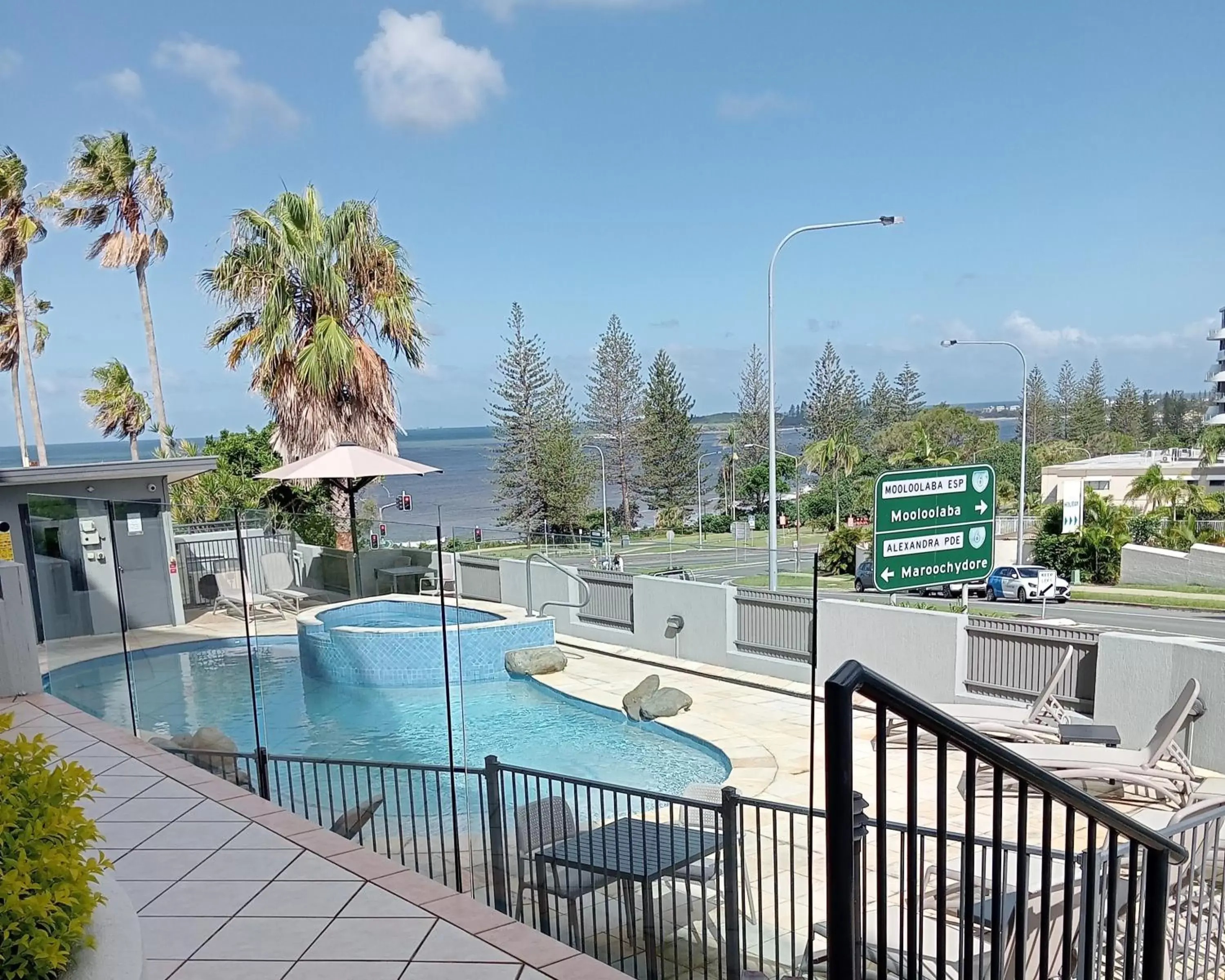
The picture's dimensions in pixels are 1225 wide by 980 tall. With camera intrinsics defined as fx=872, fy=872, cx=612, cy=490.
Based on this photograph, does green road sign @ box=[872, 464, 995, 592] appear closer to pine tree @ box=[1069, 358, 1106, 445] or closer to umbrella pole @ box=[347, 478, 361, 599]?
umbrella pole @ box=[347, 478, 361, 599]

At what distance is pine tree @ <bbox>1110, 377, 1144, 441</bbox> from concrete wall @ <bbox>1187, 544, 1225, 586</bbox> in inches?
2515

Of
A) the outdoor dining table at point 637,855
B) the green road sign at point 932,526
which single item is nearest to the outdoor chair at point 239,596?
the outdoor dining table at point 637,855

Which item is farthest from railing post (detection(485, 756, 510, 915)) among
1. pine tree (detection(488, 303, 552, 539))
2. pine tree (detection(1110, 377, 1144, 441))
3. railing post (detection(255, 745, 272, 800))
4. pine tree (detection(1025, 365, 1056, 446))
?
pine tree (detection(1110, 377, 1144, 441))

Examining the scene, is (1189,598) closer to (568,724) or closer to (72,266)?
(568,724)

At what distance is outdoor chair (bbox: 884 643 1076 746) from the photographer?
328 inches

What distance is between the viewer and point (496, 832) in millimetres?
4121

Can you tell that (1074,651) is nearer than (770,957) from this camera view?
No

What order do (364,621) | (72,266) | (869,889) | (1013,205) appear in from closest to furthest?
(869,889), (364,621), (72,266), (1013,205)

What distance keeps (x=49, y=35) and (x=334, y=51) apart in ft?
24.8

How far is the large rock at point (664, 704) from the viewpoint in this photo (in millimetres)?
7652

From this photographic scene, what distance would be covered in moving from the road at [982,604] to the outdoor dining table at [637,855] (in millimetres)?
1404

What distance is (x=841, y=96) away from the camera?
137 ft

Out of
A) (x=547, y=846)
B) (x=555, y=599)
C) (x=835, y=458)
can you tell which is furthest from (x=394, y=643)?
(x=835, y=458)

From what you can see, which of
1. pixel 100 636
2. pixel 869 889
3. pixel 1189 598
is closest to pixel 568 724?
pixel 869 889
